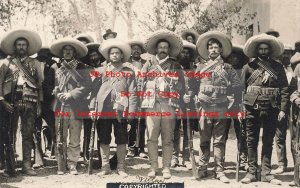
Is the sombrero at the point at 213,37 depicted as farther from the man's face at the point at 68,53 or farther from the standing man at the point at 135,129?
the man's face at the point at 68,53

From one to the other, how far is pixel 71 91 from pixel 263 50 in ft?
11.2

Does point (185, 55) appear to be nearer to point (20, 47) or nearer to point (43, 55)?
point (43, 55)

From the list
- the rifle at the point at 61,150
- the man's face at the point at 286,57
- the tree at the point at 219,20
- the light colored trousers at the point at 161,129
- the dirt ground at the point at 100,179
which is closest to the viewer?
the dirt ground at the point at 100,179

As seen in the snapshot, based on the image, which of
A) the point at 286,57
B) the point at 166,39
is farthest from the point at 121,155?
the point at 286,57

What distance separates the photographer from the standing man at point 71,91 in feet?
28.3

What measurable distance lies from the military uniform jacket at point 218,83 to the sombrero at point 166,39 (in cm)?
63

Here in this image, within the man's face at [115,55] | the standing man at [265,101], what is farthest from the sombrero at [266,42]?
the man's face at [115,55]

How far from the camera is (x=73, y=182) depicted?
797cm

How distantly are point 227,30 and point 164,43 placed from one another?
10.2 metres

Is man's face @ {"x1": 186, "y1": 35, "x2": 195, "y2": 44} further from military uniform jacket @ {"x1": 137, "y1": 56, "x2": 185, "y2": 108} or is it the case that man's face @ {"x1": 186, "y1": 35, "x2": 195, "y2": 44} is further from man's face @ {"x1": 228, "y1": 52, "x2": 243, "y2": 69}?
military uniform jacket @ {"x1": 137, "y1": 56, "x2": 185, "y2": 108}

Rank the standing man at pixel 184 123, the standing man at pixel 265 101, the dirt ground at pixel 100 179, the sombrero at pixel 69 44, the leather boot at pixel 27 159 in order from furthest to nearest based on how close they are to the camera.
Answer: the standing man at pixel 184 123, the sombrero at pixel 69 44, the leather boot at pixel 27 159, the standing man at pixel 265 101, the dirt ground at pixel 100 179

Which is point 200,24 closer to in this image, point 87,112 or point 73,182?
point 87,112

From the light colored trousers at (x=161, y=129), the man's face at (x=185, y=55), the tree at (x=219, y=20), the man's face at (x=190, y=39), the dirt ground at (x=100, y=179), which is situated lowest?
the dirt ground at (x=100, y=179)

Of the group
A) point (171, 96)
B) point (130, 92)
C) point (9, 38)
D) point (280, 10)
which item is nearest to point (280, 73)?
Answer: point (171, 96)
